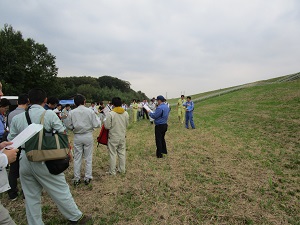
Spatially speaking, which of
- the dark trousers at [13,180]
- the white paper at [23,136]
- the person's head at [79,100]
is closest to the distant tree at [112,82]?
the person's head at [79,100]

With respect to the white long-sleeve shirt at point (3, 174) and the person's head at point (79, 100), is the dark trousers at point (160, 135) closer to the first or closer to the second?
the person's head at point (79, 100)

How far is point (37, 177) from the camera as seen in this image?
9.18ft

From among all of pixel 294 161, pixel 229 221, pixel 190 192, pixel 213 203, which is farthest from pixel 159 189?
pixel 294 161

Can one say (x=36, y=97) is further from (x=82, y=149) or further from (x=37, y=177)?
(x=82, y=149)

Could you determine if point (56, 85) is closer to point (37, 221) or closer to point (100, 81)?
point (37, 221)

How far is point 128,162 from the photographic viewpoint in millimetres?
6203

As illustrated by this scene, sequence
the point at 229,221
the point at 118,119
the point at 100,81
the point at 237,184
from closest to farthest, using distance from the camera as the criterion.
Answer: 1. the point at 229,221
2. the point at 237,184
3. the point at 118,119
4. the point at 100,81

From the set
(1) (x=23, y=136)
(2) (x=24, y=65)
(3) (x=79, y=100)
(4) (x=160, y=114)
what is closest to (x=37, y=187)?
(1) (x=23, y=136)

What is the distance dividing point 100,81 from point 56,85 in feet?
170

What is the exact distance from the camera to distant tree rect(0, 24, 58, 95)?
27828mm

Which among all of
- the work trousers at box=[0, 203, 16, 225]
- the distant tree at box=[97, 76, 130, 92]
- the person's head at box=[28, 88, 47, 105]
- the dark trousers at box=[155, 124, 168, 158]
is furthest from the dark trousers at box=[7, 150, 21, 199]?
the distant tree at box=[97, 76, 130, 92]

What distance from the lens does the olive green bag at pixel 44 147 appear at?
2.63m

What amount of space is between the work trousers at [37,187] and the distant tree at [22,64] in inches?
1124

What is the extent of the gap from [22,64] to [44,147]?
115ft
